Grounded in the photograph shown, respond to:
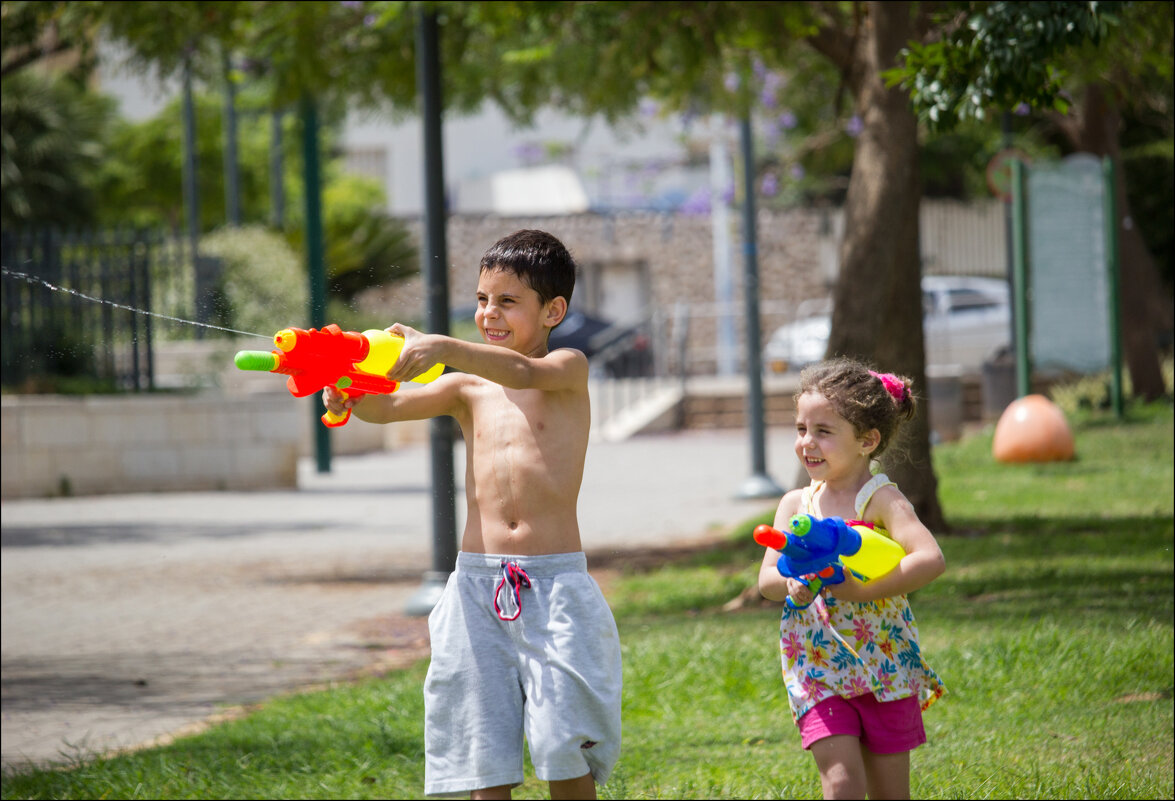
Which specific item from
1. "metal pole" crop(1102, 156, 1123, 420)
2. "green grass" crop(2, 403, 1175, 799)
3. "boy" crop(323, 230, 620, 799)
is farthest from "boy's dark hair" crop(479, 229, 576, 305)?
"metal pole" crop(1102, 156, 1123, 420)

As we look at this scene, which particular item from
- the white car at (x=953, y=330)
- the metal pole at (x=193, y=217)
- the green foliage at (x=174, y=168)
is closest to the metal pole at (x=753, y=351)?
the metal pole at (x=193, y=217)

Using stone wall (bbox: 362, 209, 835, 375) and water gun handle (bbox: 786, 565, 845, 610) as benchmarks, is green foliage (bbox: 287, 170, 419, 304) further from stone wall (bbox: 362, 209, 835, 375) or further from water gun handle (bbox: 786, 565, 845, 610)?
water gun handle (bbox: 786, 565, 845, 610)

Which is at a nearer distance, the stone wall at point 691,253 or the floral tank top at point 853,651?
the floral tank top at point 853,651

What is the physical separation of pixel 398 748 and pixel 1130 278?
12.0 metres

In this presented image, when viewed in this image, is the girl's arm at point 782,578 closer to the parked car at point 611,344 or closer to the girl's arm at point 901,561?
the girl's arm at point 901,561

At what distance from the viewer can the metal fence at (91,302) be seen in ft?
44.7

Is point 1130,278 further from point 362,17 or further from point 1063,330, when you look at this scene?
point 362,17

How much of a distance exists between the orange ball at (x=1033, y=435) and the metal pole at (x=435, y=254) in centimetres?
647

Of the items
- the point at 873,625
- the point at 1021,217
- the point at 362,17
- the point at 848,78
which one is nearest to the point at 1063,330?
the point at 1021,217

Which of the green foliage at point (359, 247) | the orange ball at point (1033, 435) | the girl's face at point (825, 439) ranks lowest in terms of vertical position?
the orange ball at point (1033, 435)

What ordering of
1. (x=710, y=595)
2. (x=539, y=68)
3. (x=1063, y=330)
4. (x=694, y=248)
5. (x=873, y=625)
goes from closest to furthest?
(x=873, y=625) → (x=710, y=595) → (x=539, y=68) → (x=1063, y=330) → (x=694, y=248)

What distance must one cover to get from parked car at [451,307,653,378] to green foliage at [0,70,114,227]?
310 inches

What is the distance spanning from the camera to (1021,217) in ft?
43.7

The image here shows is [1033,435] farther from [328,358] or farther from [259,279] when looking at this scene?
[328,358]
